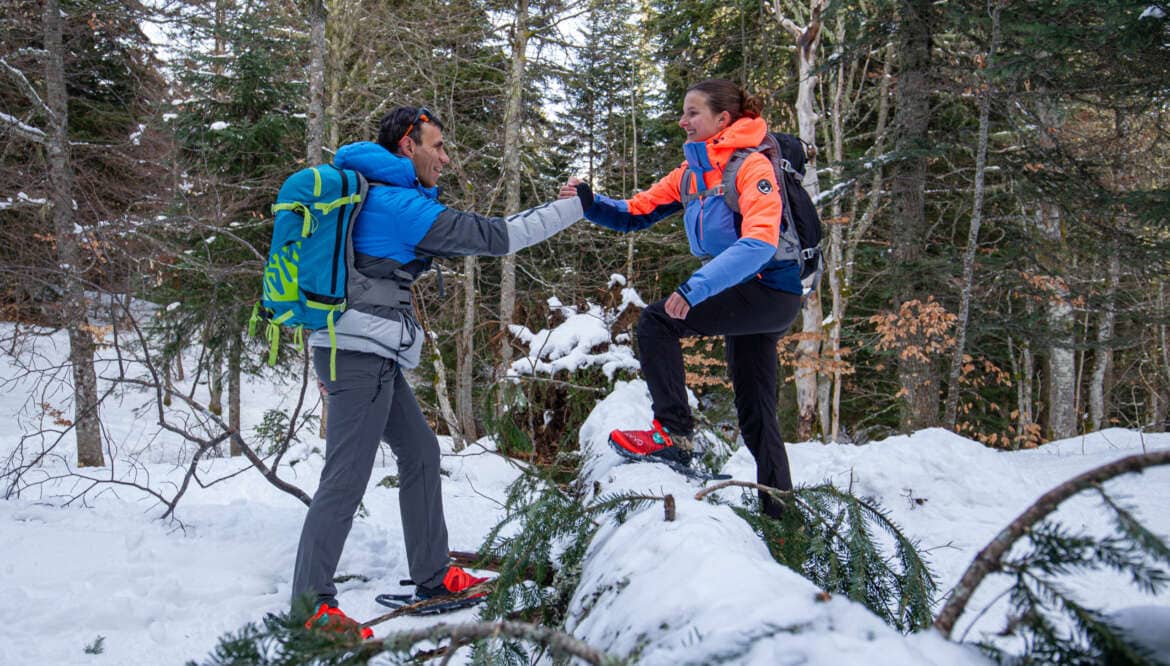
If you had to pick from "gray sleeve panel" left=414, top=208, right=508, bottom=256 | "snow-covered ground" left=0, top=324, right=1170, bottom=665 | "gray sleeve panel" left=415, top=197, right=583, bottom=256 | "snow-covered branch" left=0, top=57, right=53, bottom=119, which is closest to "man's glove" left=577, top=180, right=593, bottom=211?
"gray sleeve panel" left=415, top=197, right=583, bottom=256

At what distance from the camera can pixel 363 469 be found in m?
2.96

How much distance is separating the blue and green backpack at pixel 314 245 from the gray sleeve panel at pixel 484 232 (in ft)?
1.14

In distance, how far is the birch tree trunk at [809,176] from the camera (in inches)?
417

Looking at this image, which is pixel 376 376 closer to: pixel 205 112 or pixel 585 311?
pixel 585 311

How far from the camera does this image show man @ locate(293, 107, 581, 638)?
2887 mm

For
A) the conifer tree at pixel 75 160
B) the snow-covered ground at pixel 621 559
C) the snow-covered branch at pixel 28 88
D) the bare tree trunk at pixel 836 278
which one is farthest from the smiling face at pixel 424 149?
the snow-covered branch at pixel 28 88

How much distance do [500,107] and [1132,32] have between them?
13.5m

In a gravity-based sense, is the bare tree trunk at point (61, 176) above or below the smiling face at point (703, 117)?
above

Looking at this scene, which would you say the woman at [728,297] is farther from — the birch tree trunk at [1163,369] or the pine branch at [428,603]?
the birch tree trunk at [1163,369]

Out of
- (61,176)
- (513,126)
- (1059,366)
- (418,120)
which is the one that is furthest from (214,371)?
(1059,366)

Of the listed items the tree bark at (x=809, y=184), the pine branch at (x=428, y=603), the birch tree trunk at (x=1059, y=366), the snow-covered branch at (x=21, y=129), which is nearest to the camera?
the pine branch at (x=428, y=603)

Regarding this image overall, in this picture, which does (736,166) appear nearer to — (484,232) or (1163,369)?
(484,232)

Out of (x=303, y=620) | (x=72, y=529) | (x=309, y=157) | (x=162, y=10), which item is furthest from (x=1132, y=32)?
(x=162, y=10)

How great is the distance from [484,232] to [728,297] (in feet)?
3.94
